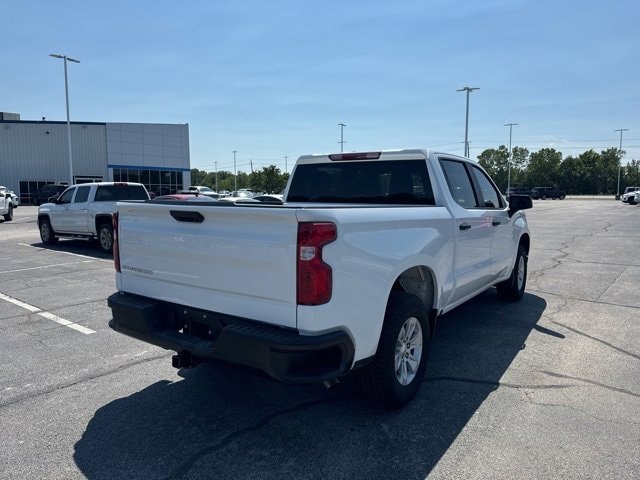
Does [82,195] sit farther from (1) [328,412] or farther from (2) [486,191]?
(1) [328,412]

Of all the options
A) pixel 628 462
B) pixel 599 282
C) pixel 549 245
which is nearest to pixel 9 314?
pixel 628 462

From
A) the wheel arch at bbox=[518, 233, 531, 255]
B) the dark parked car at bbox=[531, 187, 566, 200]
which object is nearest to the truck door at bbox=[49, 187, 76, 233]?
the wheel arch at bbox=[518, 233, 531, 255]

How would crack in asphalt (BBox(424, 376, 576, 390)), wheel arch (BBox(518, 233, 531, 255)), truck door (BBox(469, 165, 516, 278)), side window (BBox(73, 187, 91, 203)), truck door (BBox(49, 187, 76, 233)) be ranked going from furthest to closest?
truck door (BBox(49, 187, 76, 233)) < side window (BBox(73, 187, 91, 203)) < wheel arch (BBox(518, 233, 531, 255)) < truck door (BBox(469, 165, 516, 278)) < crack in asphalt (BBox(424, 376, 576, 390))

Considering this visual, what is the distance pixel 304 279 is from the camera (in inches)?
110

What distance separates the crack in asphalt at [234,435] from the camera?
9.44ft

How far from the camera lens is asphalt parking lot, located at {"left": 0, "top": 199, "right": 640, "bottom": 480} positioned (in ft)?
9.59

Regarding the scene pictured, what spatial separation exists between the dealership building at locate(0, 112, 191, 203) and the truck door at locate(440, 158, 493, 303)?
48.2 m

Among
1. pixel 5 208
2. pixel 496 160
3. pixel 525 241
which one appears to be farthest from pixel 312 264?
pixel 496 160

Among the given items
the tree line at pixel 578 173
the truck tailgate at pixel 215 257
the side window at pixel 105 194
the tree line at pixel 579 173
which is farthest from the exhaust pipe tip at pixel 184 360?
the tree line at pixel 579 173

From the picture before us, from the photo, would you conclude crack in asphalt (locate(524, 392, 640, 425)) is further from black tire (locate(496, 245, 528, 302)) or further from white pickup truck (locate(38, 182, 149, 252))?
white pickup truck (locate(38, 182, 149, 252))

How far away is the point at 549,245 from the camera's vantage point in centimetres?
1412

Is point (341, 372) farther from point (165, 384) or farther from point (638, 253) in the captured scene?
point (638, 253)

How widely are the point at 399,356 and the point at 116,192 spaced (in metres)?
11.6

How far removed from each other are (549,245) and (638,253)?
91.4 inches
